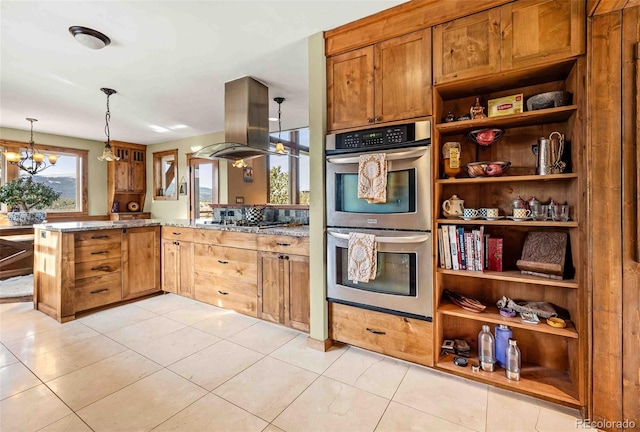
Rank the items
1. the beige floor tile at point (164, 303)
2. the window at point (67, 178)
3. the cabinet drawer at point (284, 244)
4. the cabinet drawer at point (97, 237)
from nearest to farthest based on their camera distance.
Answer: the cabinet drawer at point (284, 244)
the cabinet drawer at point (97, 237)
the beige floor tile at point (164, 303)
the window at point (67, 178)

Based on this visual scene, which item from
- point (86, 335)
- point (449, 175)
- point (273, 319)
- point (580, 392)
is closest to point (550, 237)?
point (449, 175)

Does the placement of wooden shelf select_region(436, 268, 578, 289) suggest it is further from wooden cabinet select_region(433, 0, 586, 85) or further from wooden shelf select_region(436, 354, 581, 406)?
wooden cabinet select_region(433, 0, 586, 85)

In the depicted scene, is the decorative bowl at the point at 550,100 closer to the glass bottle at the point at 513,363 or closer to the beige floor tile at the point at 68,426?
the glass bottle at the point at 513,363

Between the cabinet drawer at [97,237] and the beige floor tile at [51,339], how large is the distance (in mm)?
774

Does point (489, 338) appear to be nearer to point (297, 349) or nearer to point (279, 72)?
point (297, 349)

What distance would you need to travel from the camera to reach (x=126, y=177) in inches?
254

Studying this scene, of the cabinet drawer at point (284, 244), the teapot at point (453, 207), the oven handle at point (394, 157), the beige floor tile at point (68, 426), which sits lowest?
the beige floor tile at point (68, 426)

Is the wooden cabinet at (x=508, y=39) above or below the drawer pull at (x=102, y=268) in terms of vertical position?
above

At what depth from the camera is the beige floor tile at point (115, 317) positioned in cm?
280

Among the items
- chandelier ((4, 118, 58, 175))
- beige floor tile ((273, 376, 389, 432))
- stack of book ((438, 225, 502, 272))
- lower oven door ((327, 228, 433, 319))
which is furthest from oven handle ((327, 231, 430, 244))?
chandelier ((4, 118, 58, 175))

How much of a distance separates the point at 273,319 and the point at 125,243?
196 cm

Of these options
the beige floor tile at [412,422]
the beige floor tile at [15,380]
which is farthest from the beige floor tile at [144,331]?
the beige floor tile at [412,422]

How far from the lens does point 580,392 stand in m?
1.62

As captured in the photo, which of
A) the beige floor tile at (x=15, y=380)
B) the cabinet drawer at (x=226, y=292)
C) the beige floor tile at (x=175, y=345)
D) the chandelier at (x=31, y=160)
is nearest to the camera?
the beige floor tile at (x=15, y=380)
